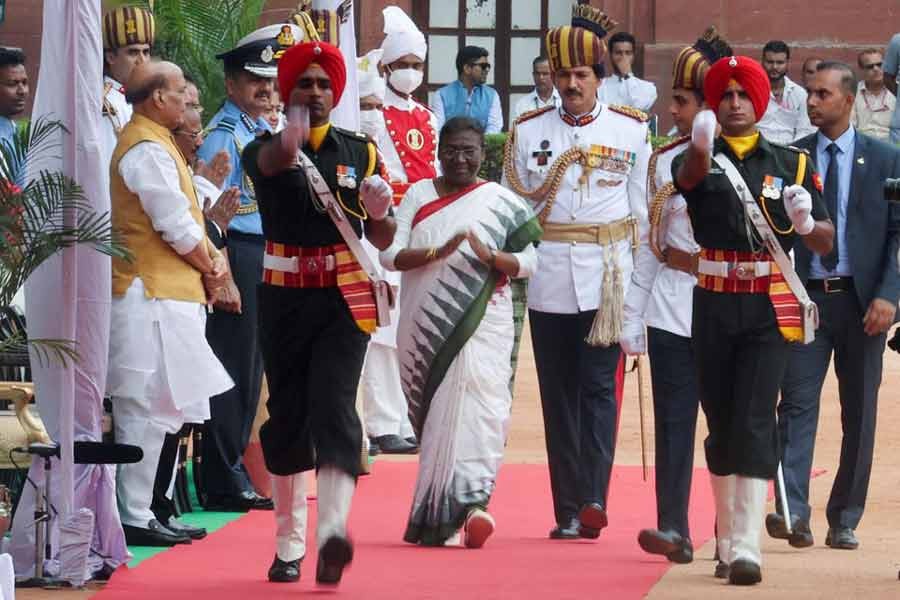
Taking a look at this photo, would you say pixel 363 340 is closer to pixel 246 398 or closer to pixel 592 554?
pixel 592 554

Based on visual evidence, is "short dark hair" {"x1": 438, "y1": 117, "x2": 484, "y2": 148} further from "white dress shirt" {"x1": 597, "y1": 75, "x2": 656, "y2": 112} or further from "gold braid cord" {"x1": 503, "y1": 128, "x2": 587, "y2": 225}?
"white dress shirt" {"x1": 597, "y1": 75, "x2": 656, "y2": 112}

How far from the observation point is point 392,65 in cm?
1468

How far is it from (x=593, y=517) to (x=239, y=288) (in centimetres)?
225

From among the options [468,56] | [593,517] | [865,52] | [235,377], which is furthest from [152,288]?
[865,52]

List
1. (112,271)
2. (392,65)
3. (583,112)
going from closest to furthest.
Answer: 1. (112,271)
2. (583,112)
3. (392,65)

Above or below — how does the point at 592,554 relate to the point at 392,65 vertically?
below

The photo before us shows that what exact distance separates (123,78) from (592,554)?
325cm

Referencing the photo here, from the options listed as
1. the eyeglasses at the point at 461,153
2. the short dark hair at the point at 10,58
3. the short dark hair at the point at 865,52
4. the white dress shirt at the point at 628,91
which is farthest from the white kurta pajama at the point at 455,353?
the short dark hair at the point at 865,52

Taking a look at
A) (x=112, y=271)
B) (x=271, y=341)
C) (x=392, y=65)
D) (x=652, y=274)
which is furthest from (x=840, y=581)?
(x=392, y=65)

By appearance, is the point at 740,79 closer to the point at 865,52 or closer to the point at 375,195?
the point at 375,195

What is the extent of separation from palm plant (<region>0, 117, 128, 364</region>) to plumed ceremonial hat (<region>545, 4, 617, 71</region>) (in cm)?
276

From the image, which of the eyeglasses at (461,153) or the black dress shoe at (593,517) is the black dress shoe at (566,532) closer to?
the black dress shoe at (593,517)

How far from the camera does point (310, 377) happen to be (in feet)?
31.5

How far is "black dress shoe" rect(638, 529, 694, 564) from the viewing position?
10.3 metres
